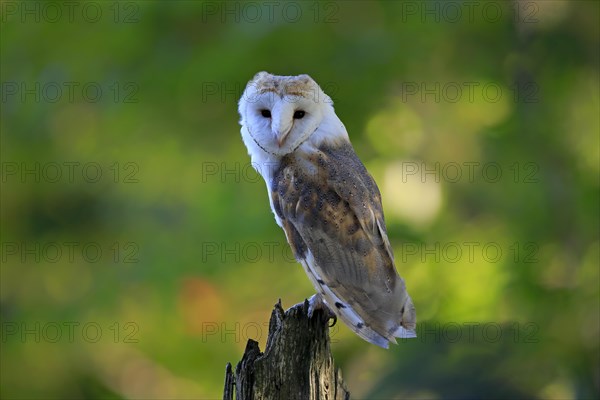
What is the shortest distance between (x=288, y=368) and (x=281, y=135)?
1012 mm

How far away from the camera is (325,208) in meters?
3.45

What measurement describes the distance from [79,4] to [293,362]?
4.27m

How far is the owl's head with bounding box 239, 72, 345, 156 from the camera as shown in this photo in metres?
3.41

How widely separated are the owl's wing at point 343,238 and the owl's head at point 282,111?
0.34 feet

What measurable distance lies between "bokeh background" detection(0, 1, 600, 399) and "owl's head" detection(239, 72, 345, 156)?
6.40 feet

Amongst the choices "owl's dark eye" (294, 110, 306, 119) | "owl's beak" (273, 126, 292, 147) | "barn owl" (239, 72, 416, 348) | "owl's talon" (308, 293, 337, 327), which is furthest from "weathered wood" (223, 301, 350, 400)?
"owl's dark eye" (294, 110, 306, 119)

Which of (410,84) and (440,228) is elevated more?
(410,84)

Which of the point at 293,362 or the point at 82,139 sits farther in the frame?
the point at 82,139

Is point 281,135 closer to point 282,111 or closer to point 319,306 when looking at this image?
point 282,111

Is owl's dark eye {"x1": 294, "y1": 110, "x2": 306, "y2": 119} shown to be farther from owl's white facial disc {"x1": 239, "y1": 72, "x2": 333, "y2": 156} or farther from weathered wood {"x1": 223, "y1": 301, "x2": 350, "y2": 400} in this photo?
weathered wood {"x1": 223, "y1": 301, "x2": 350, "y2": 400}

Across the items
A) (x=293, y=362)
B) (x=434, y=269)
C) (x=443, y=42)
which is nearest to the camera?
(x=293, y=362)

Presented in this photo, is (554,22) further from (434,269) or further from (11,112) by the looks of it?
(11,112)

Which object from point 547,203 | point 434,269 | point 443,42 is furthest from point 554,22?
point 434,269

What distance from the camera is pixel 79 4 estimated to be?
6.26 meters
